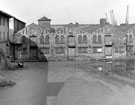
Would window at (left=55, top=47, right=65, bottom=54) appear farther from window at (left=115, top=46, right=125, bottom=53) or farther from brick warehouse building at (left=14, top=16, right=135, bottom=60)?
window at (left=115, top=46, right=125, bottom=53)

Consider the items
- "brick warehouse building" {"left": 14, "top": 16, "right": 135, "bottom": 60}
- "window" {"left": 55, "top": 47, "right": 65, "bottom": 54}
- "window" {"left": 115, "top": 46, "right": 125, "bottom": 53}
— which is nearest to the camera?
"window" {"left": 115, "top": 46, "right": 125, "bottom": 53}

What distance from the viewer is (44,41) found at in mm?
17328

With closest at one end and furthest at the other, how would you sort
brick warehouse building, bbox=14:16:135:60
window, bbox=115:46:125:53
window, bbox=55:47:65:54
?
window, bbox=115:46:125:53 → brick warehouse building, bbox=14:16:135:60 → window, bbox=55:47:65:54

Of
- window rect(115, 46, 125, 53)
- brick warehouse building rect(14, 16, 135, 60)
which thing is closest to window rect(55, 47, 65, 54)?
brick warehouse building rect(14, 16, 135, 60)

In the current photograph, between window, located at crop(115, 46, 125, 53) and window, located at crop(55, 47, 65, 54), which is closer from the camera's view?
window, located at crop(115, 46, 125, 53)

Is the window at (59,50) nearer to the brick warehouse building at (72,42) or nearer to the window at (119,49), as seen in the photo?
the brick warehouse building at (72,42)

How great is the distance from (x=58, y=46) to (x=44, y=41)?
1582 millimetres

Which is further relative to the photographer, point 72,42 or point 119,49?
point 72,42

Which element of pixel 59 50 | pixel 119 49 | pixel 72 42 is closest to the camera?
pixel 119 49

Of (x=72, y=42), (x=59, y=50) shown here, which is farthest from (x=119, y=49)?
(x=59, y=50)

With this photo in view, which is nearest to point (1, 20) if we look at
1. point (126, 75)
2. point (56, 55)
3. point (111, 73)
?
point (111, 73)

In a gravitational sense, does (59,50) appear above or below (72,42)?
below

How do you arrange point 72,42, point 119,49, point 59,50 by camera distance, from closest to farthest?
point 119,49 < point 59,50 < point 72,42

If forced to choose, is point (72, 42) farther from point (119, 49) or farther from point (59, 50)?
point (119, 49)
